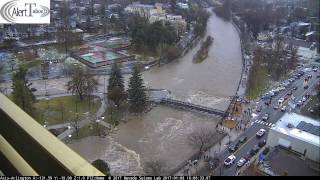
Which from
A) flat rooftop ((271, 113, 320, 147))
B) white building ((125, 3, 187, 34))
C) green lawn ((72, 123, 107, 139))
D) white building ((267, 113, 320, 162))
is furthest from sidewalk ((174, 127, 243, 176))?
white building ((125, 3, 187, 34))

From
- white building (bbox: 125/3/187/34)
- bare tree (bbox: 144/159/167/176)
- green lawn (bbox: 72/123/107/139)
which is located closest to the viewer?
bare tree (bbox: 144/159/167/176)

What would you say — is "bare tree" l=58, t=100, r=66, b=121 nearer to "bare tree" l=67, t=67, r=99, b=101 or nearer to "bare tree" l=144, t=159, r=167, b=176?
"bare tree" l=67, t=67, r=99, b=101

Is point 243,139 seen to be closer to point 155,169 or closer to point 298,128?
point 298,128

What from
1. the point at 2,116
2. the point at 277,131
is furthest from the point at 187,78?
the point at 2,116

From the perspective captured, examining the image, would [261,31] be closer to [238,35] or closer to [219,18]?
[238,35]

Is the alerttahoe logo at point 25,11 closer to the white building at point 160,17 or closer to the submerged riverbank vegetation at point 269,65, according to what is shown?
the submerged riverbank vegetation at point 269,65

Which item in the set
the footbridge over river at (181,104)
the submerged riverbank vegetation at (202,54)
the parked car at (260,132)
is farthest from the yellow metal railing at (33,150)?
the submerged riverbank vegetation at (202,54)

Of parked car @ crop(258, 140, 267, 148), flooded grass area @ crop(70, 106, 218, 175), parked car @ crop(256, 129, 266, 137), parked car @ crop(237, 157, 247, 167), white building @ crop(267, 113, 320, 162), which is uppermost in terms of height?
white building @ crop(267, 113, 320, 162)
